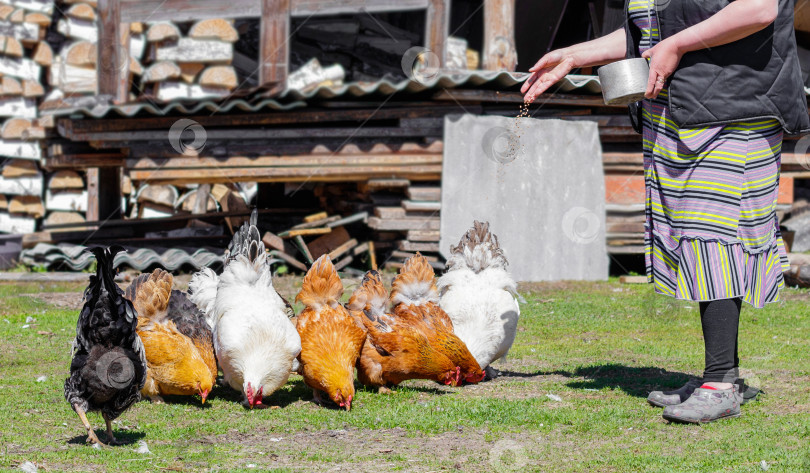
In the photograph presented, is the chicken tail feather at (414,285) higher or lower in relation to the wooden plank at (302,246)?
lower

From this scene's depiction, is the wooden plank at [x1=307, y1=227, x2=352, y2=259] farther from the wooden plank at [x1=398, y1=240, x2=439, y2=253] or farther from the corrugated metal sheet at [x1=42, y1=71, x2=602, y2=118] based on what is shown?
the corrugated metal sheet at [x1=42, y1=71, x2=602, y2=118]

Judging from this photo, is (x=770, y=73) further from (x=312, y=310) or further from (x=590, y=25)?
(x=590, y=25)

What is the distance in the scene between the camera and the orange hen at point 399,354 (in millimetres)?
5707

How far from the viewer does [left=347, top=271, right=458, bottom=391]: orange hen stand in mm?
5707

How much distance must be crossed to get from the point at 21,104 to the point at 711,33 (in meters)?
14.4

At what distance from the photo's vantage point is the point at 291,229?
41.9 feet

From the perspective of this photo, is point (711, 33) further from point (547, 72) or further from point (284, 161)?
point (284, 161)

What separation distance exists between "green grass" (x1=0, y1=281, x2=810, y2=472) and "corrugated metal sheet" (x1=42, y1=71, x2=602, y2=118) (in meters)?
4.33

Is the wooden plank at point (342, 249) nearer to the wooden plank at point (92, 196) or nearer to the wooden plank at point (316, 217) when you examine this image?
the wooden plank at point (316, 217)

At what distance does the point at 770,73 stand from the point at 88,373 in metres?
3.92

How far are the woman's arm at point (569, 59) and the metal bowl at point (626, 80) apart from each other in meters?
0.35

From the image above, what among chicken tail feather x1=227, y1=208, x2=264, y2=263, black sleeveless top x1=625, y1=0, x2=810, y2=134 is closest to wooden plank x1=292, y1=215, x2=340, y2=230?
chicken tail feather x1=227, y1=208, x2=264, y2=263

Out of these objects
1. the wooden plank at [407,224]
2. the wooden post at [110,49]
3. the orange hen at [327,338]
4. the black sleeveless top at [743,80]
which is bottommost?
the orange hen at [327,338]

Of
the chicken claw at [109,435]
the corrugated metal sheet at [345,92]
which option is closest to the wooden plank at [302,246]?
the corrugated metal sheet at [345,92]
